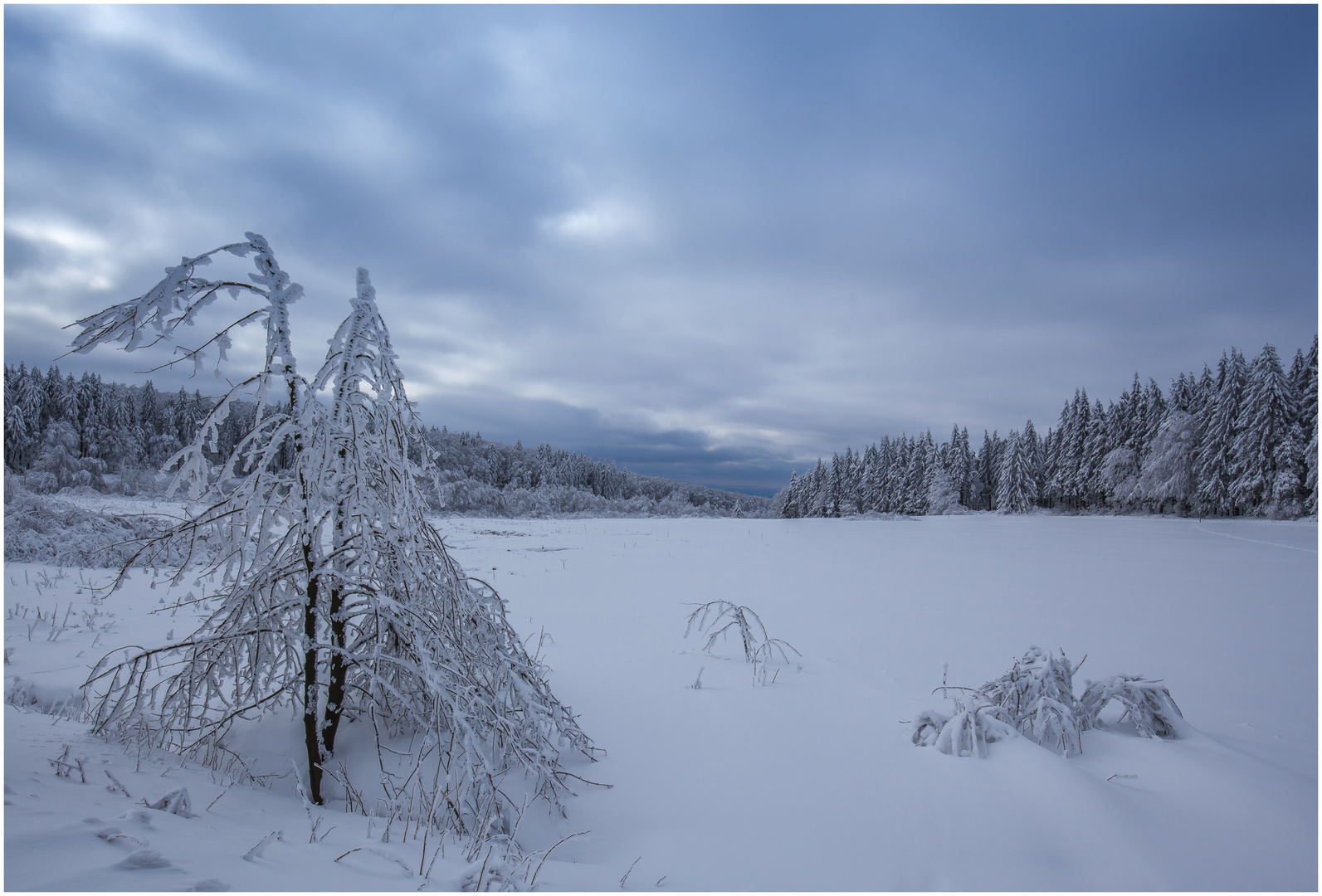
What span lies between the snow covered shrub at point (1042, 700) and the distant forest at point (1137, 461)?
45801 mm

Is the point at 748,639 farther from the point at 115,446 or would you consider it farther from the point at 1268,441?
the point at 115,446

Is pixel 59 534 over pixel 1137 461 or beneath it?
beneath

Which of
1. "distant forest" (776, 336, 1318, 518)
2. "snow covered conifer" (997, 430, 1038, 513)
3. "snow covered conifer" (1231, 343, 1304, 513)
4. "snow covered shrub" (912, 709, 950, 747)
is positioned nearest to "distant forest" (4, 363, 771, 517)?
"snow covered shrub" (912, 709, 950, 747)

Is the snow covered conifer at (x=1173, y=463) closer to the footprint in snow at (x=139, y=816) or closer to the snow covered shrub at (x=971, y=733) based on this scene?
the snow covered shrub at (x=971, y=733)

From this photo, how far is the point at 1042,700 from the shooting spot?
404 centimetres

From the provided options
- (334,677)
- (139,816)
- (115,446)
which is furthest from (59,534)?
(115,446)

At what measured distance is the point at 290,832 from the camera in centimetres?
246

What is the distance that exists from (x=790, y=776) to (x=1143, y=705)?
319 centimetres

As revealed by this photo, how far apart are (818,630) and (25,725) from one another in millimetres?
7803

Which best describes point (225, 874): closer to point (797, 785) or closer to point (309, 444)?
point (309, 444)

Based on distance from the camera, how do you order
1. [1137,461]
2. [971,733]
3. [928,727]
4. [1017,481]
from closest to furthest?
[971,733]
[928,727]
[1137,461]
[1017,481]

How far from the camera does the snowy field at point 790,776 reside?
225 centimetres

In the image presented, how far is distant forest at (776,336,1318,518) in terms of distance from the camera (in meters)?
34.7

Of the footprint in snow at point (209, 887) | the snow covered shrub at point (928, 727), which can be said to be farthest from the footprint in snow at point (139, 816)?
the snow covered shrub at point (928, 727)
